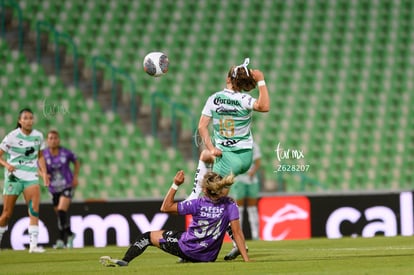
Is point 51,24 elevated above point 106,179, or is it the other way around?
point 51,24

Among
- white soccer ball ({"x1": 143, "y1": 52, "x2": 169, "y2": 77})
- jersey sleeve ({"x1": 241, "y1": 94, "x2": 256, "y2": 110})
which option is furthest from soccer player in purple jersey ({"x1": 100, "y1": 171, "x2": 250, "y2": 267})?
white soccer ball ({"x1": 143, "y1": 52, "x2": 169, "y2": 77})

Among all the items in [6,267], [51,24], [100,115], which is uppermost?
[51,24]

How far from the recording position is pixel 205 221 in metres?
8.98

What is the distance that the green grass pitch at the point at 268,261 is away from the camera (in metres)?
8.44

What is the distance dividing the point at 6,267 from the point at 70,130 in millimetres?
7783

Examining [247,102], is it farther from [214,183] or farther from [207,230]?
[207,230]

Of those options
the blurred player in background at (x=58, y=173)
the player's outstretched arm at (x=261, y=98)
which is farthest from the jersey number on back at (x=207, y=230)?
the blurred player in background at (x=58, y=173)

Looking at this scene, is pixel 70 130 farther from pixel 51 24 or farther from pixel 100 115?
pixel 51 24

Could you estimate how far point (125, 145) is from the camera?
17.8 metres

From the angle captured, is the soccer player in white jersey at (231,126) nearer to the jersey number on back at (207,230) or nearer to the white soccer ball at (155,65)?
the jersey number on back at (207,230)

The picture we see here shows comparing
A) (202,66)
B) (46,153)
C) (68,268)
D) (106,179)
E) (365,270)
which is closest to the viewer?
(365,270)

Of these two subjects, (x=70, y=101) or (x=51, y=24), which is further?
(x=51, y=24)

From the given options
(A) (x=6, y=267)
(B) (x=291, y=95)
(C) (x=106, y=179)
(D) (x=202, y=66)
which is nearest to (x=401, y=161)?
(B) (x=291, y=95)

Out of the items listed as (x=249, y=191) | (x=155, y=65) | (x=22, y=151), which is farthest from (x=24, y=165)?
(x=249, y=191)
